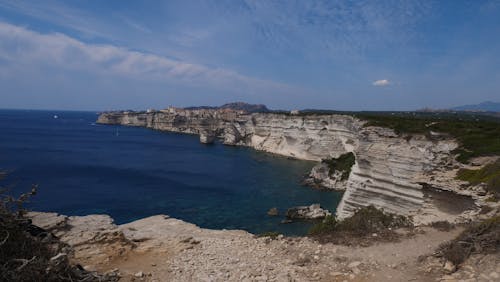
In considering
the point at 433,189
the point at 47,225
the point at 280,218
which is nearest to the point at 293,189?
the point at 280,218

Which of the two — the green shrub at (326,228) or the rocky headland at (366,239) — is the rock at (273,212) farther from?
the green shrub at (326,228)

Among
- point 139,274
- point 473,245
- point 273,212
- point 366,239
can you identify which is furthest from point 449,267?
point 273,212

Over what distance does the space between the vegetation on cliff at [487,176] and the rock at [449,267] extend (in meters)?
9.66

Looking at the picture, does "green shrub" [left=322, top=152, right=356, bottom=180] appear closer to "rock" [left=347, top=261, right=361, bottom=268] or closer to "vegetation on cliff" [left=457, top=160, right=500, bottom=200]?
"vegetation on cliff" [left=457, top=160, right=500, bottom=200]

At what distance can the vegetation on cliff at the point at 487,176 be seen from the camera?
15.5 meters

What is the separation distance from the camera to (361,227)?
10.8m

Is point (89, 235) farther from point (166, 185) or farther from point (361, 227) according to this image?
point (166, 185)

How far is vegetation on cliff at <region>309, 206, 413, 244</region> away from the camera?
1028cm

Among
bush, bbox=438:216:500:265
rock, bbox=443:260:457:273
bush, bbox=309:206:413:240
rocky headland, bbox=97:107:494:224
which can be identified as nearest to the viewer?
rock, bbox=443:260:457:273

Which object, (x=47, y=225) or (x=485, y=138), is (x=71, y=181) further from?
(x=485, y=138)

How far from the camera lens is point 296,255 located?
9.31m

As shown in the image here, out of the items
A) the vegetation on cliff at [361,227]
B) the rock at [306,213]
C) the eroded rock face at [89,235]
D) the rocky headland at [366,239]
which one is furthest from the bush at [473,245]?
the rock at [306,213]

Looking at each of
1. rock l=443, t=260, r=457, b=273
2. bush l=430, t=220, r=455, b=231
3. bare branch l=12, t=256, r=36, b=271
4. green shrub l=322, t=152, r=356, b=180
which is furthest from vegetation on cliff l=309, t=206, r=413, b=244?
green shrub l=322, t=152, r=356, b=180

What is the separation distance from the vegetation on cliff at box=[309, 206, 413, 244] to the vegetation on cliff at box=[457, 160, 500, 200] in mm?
6837
